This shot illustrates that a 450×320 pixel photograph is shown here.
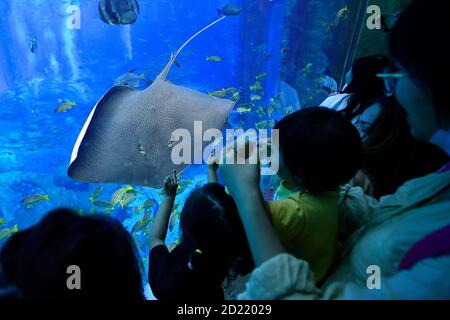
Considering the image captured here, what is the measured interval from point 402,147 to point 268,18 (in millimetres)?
10694

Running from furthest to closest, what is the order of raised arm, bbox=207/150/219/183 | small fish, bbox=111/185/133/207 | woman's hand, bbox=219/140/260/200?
small fish, bbox=111/185/133/207 < raised arm, bbox=207/150/219/183 < woman's hand, bbox=219/140/260/200

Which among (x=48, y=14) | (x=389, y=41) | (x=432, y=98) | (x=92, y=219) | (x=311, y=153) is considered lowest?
(x=92, y=219)

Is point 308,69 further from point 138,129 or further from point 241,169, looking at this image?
point 241,169

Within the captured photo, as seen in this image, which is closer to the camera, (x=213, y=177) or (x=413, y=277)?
(x=413, y=277)

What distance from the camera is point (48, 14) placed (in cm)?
775

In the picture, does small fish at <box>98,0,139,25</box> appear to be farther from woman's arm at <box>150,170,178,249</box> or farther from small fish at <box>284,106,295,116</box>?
small fish at <box>284,106,295,116</box>

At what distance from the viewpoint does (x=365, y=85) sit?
6.38 ft

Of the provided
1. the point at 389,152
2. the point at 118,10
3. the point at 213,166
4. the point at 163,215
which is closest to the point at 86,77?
the point at 118,10

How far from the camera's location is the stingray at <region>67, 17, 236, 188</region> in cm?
254

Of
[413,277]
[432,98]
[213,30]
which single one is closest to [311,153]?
[432,98]

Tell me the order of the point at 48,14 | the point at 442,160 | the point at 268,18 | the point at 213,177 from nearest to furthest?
the point at 213,177 < the point at 442,160 < the point at 48,14 < the point at 268,18

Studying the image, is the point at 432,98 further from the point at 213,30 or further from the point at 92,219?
the point at 213,30

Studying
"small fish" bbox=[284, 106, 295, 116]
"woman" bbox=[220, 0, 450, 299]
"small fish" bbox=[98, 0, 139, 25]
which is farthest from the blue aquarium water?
"woman" bbox=[220, 0, 450, 299]

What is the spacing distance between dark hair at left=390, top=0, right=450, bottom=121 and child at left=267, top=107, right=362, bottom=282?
0.30m
